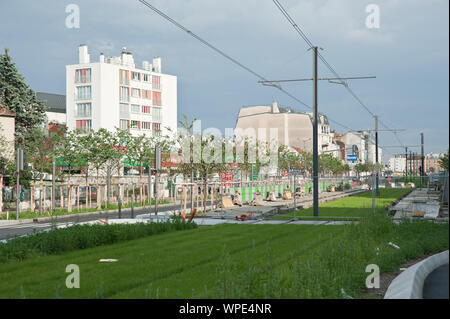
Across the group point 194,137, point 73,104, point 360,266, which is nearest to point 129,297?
point 360,266

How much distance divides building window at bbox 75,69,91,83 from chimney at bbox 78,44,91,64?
230 centimetres

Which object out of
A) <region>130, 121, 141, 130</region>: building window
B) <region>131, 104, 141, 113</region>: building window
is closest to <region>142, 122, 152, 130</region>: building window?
<region>130, 121, 141, 130</region>: building window

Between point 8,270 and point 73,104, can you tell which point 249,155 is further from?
point 8,270

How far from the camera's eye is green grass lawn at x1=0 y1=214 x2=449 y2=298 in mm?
6855

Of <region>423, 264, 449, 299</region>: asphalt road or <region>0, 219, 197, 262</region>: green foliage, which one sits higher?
<region>423, 264, 449, 299</region>: asphalt road

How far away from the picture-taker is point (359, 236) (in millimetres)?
12523

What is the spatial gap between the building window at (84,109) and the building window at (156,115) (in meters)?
11.1

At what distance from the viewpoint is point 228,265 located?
8469 millimetres

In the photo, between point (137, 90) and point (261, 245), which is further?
point (137, 90)

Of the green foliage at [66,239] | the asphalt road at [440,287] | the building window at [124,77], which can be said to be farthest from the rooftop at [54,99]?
the asphalt road at [440,287]

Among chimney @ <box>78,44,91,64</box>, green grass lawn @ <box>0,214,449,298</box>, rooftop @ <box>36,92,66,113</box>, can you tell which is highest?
chimney @ <box>78,44,91,64</box>

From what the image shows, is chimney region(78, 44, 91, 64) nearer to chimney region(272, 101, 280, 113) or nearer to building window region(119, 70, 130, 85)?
building window region(119, 70, 130, 85)

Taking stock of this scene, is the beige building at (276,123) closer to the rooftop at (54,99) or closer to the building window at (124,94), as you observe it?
the rooftop at (54,99)
